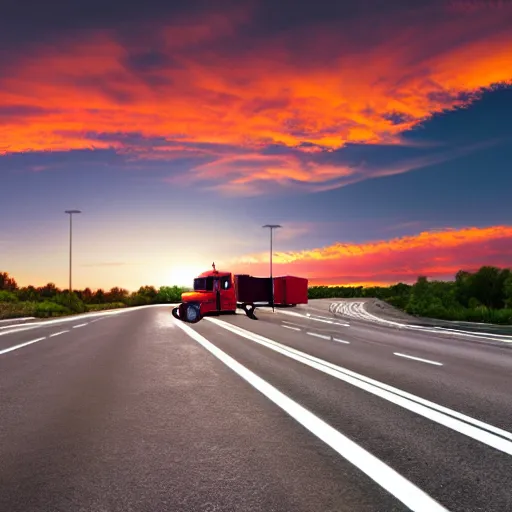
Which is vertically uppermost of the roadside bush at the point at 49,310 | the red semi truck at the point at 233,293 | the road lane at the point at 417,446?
the red semi truck at the point at 233,293

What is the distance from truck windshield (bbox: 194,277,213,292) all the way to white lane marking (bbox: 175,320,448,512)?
14660mm

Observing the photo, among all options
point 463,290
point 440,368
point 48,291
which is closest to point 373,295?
point 463,290

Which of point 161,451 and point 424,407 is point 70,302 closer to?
point 424,407

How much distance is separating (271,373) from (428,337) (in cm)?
1013

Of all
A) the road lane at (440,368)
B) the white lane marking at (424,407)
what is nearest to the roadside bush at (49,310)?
the road lane at (440,368)

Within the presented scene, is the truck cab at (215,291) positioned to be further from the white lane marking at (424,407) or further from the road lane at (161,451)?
the road lane at (161,451)

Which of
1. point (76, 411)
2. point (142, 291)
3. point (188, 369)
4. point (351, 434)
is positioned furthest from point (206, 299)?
point (142, 291)

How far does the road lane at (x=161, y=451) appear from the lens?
407cm

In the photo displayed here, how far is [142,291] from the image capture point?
75438mm

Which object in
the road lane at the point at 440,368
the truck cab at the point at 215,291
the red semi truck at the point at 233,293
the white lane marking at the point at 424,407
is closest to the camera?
the white lane marking at the point at 424,407

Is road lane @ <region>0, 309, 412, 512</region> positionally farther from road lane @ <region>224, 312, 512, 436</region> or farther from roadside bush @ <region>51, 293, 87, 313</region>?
roadside bush @ <region>51, 293, 87, 313</region>

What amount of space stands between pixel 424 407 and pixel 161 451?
3.51m

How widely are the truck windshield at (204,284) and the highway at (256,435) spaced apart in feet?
36.8

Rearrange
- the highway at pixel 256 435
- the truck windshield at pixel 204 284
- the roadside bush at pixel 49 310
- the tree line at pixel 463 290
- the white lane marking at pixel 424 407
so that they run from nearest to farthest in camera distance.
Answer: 1. the highway at pixel 256 435
2. the white lane marking at pixel 424 407
3. the truck windshield at pixel 204 284
4. the roadside bush at pixel 49 310
5. the tree line at pixel 463 290
